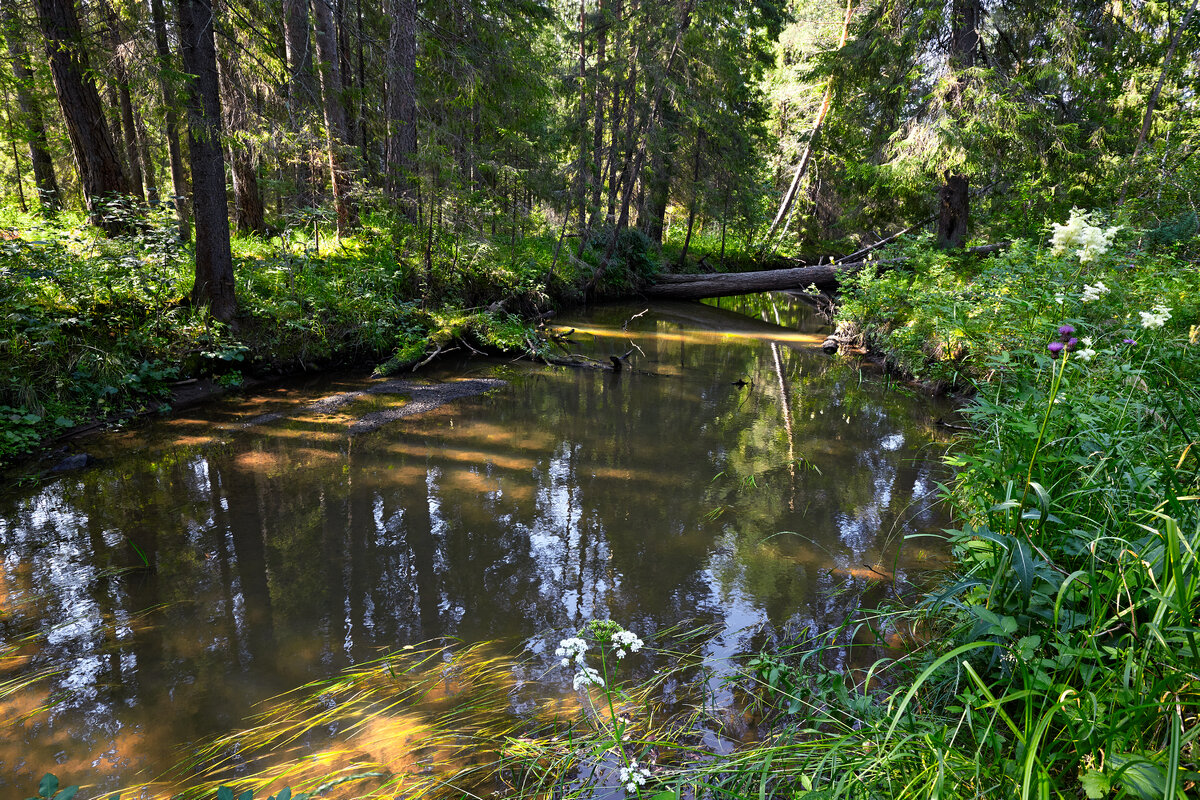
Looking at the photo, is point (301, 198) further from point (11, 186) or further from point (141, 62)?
point (11, 186)

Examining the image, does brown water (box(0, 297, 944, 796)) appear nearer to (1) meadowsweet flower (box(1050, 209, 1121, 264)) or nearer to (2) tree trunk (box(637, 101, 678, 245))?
(1) meadowsweet flower (box(1050, 209, 1121, 264))

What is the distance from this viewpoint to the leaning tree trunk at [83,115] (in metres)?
7.41

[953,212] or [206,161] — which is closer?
[206,161]

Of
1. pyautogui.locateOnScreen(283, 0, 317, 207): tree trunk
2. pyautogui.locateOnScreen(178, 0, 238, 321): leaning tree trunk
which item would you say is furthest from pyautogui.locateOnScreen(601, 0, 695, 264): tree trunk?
pyautogui.locateOnScreen(178, 0, 238, 321): leaning tree trunk

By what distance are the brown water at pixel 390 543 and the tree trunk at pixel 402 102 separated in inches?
160

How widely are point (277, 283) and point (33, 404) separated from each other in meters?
3.32

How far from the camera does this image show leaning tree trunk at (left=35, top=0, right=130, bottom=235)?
7.41 m

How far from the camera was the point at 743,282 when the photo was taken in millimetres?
17516

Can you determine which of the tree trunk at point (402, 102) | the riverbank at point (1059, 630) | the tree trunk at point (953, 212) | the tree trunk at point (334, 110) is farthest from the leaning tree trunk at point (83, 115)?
the tree trunk at point (953, 212)

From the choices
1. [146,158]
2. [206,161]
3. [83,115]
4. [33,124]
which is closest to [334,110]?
[83,115]

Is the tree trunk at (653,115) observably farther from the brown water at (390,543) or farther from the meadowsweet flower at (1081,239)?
the meadowsweet flower at (1081,239)

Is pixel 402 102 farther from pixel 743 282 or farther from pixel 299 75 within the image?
pixel 743 282

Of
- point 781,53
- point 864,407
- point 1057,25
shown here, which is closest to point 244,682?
point 864,407

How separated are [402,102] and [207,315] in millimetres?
5537
